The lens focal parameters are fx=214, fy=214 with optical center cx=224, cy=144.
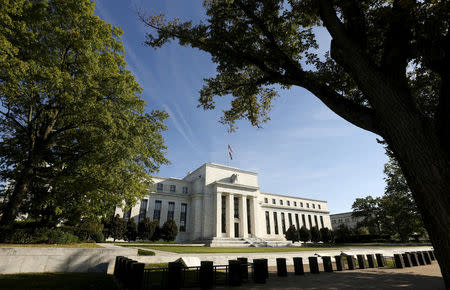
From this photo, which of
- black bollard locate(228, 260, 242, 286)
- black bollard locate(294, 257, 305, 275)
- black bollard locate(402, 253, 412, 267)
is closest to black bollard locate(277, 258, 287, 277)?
black bollard locate(294, 257, 305, 275)

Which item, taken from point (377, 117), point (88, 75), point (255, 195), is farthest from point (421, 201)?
point (255, 195)

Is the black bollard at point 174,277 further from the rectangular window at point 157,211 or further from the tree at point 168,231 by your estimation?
the rectangular window at point 157,211

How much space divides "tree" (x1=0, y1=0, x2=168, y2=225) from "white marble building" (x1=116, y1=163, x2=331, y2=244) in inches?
1261

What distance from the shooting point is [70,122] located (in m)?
13.3

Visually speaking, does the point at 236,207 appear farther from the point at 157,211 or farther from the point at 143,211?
the point at 143,211

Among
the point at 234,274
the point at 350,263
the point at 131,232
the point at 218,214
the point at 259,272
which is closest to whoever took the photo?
the point at 234,274

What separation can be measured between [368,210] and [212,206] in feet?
114

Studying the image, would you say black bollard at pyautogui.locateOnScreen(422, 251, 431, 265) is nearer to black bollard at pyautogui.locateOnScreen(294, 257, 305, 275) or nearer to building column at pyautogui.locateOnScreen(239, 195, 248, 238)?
black bollard at pyautogui.locateOnScreen(294, 257, 305, 275)

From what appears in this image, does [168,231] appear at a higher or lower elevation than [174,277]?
higher

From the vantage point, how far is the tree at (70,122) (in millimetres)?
10734

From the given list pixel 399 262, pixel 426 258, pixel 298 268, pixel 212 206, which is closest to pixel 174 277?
pixel 298 268

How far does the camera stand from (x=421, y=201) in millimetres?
3736

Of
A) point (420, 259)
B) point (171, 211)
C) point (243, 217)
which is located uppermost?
point (171, 211)

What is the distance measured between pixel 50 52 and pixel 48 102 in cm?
271
